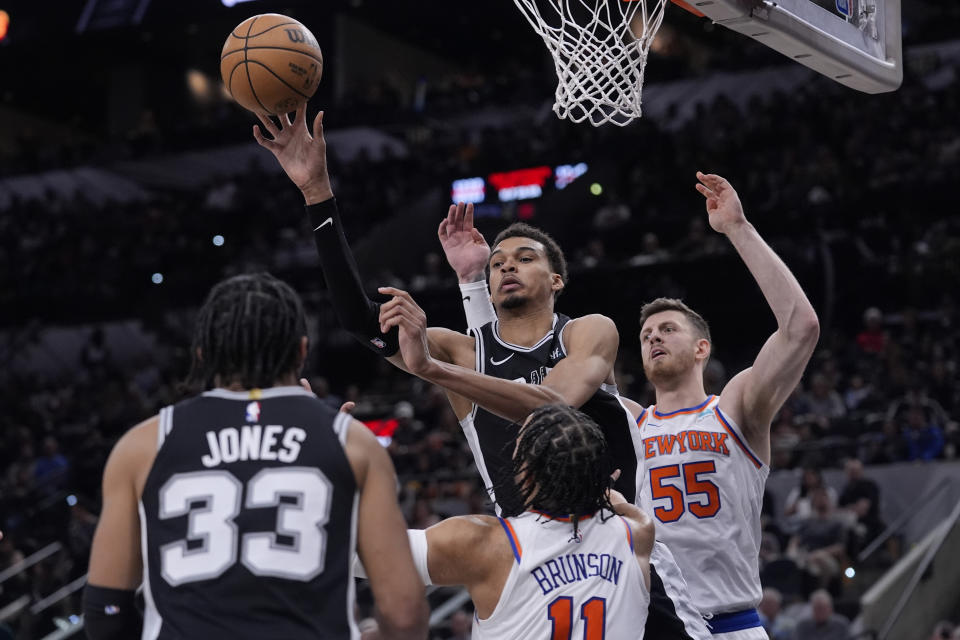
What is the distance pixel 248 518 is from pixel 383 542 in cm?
Result: 32

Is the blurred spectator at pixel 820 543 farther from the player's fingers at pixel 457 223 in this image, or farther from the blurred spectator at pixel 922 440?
the player's fingers at pixel 457 223

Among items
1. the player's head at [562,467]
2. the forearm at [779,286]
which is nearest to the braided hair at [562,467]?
the player's head at [562,467]

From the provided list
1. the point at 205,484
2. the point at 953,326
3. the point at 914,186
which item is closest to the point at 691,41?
the point at 914,186

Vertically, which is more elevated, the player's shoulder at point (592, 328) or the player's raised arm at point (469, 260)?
the player's raised arm at point (469, 260)

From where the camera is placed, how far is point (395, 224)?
21.6 meters

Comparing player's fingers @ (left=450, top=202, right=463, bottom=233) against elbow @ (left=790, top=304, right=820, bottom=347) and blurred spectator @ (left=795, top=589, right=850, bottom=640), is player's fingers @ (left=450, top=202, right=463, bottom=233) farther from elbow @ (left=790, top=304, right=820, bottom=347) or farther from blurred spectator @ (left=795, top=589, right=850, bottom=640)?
blurred spectator @ (left=795, top=589, right=850, bottom=640)

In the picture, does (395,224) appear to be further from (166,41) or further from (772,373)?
(772,373)

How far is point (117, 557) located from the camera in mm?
2797

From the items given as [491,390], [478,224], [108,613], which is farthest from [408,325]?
[478,224]

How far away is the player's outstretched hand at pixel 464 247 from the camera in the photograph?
5.08 meters

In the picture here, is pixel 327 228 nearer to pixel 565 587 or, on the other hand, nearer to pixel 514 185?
pixel 565 587

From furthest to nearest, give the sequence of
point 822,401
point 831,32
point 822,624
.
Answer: point 822,401 → point 822,624 → point 831,32

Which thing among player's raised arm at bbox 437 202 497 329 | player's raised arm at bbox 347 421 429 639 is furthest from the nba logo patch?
player's raised arm at bbox 437 202 497 329

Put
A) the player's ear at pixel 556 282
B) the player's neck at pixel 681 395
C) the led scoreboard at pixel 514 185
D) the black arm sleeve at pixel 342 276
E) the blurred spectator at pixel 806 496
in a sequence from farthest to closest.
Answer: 1. the led scoreboard at pixel 514 185
2. the blurred spectator at pixel 806 496
3. the player's neck at pixel 681 395
4. the player's ear at pixel 556 282
5. the black arm sleeve at pixel 342 276
